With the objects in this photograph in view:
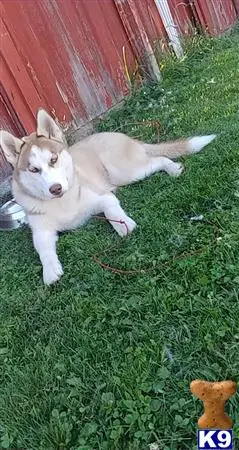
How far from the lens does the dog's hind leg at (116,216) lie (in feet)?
11.8

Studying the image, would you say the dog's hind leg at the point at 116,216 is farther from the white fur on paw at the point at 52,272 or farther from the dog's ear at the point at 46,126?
the dog's ear at the point at 46,126

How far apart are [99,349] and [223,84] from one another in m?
3.98

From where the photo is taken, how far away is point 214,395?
1.48 meters

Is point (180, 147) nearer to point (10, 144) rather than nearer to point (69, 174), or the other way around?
point (69, 174)

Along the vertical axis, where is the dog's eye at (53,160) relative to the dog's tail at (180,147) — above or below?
above

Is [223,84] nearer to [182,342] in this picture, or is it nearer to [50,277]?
[50,277]

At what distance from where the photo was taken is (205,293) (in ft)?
8.68

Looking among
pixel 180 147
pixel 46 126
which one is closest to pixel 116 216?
pixel 46 126

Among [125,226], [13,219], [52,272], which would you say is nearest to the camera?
[52,272]

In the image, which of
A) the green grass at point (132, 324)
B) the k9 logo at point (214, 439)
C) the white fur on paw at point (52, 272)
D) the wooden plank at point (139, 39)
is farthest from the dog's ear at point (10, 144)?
the wooden plank at point (139, 39)

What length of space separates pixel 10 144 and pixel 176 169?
3.95 ft

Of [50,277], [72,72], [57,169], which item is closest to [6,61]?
[72,72]

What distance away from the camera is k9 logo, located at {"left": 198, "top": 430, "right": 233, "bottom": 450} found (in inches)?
63.2

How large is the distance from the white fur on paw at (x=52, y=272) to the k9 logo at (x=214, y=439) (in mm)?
1879
